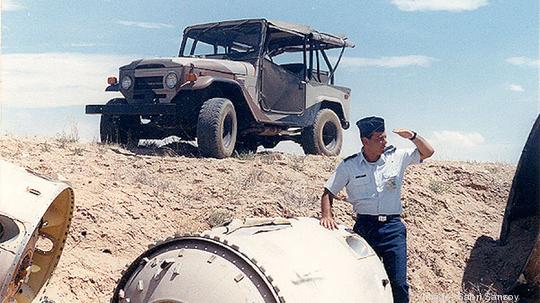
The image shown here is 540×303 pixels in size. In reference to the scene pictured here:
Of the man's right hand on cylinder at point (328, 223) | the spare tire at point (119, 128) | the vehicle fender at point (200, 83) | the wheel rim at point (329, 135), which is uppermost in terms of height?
the vehicle fender at point (200, 83)

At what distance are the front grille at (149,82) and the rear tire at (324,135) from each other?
10.6 ft

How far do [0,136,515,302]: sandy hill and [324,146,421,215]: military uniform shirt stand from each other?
240cm

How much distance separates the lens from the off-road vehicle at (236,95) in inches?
400

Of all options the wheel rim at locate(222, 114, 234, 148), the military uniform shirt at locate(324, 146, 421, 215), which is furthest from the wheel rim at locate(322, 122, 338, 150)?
the military uniform shirt at locate(324, 146, 421, 215)

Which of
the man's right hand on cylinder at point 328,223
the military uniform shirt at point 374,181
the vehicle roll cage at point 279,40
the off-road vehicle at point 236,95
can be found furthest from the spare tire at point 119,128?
the man's right hand on cylinder at point 328,223

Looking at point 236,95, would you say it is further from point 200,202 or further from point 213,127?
point 200,202

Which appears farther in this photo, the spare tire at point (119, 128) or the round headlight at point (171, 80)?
the spare tire at point (119, 128)

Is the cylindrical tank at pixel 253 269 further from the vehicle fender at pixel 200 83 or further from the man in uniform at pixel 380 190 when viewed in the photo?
the vehicle fender at pixel 200 83

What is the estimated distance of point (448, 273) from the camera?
8336mm

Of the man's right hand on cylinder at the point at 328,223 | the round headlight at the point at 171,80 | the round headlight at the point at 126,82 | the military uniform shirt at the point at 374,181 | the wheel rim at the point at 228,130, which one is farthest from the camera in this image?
the round headlight at the point at 126,82

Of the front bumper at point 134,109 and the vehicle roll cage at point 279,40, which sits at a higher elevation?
the vehicle roll cage at point 279,40

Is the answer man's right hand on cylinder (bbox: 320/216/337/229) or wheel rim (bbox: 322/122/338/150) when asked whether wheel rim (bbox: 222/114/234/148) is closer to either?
wheel rim (bbox: 322/122/338/150)

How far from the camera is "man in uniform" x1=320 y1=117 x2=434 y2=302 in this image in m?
5.20

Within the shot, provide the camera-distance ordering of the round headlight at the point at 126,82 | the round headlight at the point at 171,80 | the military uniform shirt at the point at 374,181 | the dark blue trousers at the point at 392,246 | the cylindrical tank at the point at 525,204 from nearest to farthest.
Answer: the dark blue trousers at the point at 392,246
the military uniform shirt at the point at 374,181
the cylindrical tank at the point at 525,204
the round headlight at the point at 171,80
the round headlight at the point at 126,82
